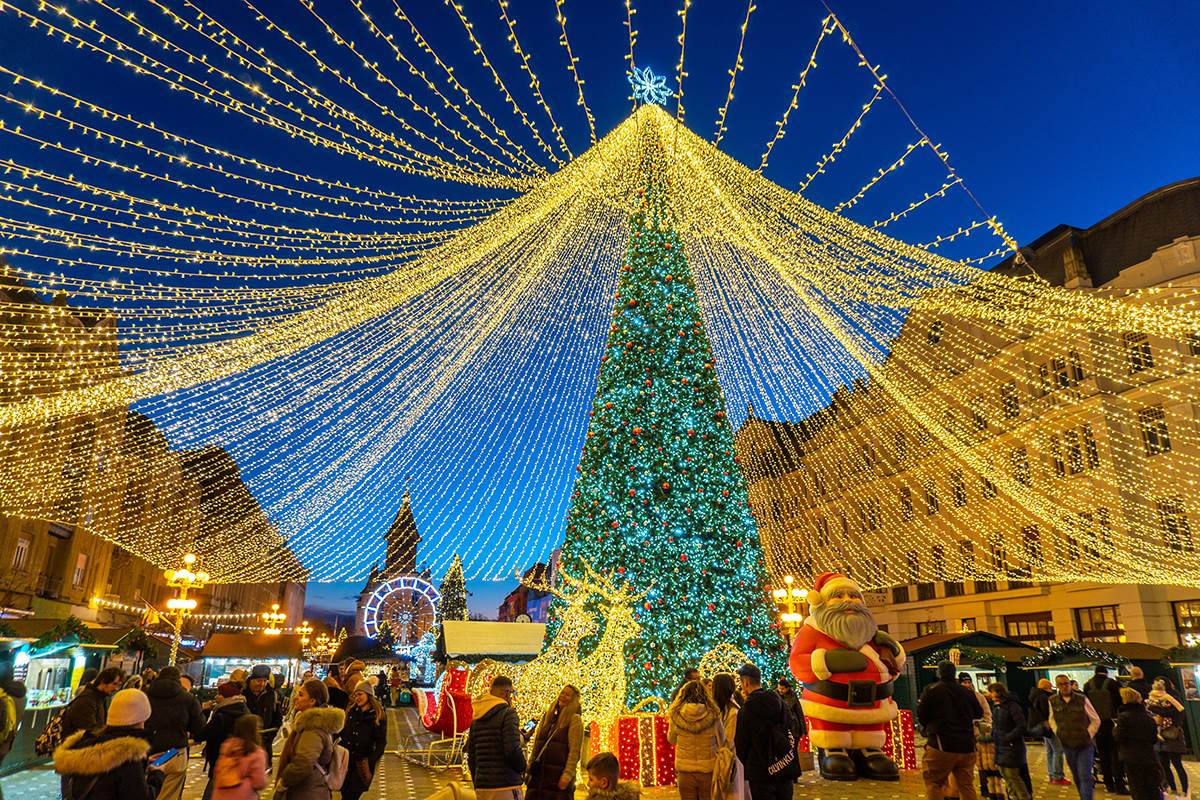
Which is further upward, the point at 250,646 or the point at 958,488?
the point at 958,488

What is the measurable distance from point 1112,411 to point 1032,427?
3.03 metres

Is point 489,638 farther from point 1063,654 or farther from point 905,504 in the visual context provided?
point 905,504

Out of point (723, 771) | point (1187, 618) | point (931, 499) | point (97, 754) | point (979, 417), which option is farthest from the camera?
point (931, 499)

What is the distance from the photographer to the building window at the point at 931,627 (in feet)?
113

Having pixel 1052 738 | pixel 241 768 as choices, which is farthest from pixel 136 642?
pixel 1052 738

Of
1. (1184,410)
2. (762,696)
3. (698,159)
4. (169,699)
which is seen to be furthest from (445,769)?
(1184,410)

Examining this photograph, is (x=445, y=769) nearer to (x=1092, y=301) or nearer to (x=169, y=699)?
(x=169, y=699)

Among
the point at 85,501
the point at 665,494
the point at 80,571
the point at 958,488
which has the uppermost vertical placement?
the point at 958,488

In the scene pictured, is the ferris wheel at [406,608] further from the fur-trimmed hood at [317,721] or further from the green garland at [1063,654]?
the fur-trimmed hood at [317,721]

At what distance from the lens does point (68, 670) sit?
45.3 feet

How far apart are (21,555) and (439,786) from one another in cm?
2418

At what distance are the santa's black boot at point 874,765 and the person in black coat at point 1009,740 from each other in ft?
5.78

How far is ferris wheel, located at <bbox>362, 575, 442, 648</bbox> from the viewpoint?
55.0m

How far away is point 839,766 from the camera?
7.30 meters
